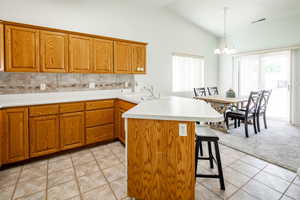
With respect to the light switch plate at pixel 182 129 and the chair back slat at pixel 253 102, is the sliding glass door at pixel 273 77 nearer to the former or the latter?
the chair back slat at pixel 253 102

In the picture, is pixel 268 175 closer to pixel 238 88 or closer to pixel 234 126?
pixel 234 126

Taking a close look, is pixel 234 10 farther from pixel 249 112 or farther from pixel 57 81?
pixel 57 81

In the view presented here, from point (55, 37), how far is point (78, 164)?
82.3 inches

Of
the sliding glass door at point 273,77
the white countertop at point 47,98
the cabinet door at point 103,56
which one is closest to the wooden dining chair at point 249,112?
the sliding glass door at point 273,77

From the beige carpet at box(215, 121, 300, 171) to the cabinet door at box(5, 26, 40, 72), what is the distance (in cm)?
363

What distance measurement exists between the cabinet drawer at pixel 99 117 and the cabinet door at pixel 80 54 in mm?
814

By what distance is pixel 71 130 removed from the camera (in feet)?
8.93

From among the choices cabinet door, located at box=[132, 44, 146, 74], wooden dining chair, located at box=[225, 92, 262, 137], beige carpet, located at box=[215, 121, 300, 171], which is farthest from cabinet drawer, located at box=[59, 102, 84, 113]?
wooden dining chair, located at box=[225, 92, 262, 137]

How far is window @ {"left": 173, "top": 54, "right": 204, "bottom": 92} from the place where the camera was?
505 centimetres

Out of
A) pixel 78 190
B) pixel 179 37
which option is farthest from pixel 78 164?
pixel 179 37

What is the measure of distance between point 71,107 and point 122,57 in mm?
1483

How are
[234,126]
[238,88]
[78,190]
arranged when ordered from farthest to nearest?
[238,88]
[234,126]
[78,190]

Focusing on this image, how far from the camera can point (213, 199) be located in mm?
1661

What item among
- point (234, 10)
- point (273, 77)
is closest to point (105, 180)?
point (234, 10)
